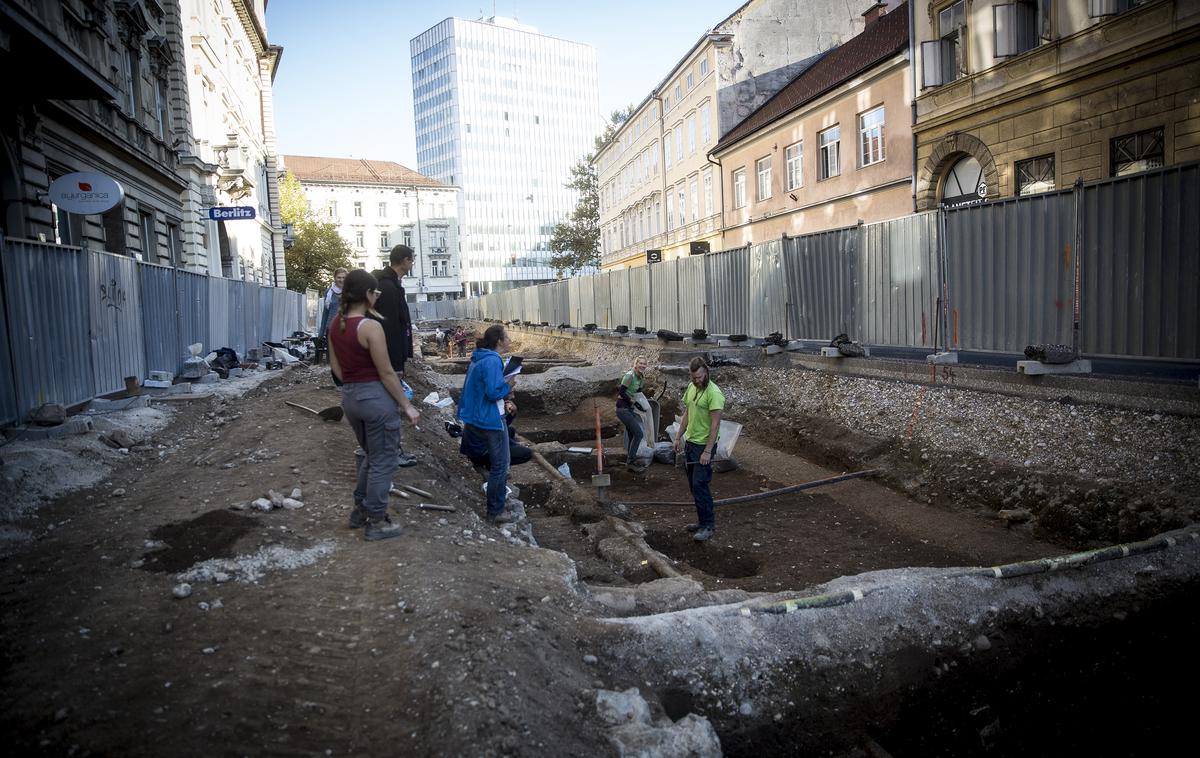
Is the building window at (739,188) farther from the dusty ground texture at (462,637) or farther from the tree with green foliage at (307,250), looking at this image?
the tree with green foliage at (307,250)

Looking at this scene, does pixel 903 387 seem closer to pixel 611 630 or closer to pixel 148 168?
pixel 611 630

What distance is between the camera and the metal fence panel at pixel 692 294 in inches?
625

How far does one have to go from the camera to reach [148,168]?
62.3 ft

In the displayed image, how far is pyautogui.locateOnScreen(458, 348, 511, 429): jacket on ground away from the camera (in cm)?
616

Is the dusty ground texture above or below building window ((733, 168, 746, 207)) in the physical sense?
below

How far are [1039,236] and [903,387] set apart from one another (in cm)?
246

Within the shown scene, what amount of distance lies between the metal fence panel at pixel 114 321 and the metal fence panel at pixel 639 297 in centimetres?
1206

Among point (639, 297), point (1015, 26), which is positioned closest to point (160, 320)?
point (639, 297)

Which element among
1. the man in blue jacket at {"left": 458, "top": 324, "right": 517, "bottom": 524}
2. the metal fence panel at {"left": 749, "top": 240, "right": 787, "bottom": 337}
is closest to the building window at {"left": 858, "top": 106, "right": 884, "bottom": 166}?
the metal fence panel at {"left": 749, "top": 240, "right": 787, "bottom": 337}

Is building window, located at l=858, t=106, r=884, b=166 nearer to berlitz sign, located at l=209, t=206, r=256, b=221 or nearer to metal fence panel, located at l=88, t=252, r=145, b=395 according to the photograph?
berlitz sign, located at l=209, t=206, r=256, b=221

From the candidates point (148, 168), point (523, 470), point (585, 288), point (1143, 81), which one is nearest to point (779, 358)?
point (523, 470)

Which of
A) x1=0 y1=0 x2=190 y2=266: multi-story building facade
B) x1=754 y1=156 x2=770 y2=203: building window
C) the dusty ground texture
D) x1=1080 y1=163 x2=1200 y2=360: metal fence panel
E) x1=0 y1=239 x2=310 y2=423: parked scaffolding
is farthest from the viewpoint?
x1=754 y1=156 x2=770 y2=203: building window

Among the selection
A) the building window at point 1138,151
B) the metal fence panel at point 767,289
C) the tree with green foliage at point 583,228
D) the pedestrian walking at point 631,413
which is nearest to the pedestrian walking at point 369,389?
the pedestrian walking at point 631,413

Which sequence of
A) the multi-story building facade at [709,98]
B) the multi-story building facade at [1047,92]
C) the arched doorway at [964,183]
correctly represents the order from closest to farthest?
the multi-story building facade at [1047,92] → the arched doorway at [964,183] → the multi-story building facade at [709,98]
